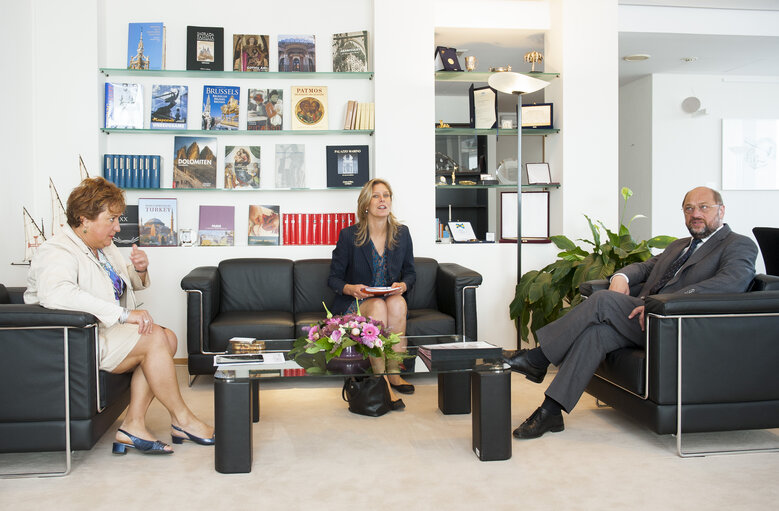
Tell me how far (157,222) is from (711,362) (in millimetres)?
4073

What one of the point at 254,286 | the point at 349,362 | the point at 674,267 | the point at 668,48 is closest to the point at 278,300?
the point at 254,286

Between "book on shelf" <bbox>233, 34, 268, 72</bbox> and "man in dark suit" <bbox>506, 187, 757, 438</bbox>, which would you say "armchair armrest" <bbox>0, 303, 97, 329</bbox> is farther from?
"book on shelf" <bbox>233, 34, 268, 72</bbox>

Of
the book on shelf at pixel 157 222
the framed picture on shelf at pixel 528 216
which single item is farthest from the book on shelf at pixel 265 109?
the framed picture on shelf at pixel 528 216

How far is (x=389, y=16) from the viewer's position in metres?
5.33

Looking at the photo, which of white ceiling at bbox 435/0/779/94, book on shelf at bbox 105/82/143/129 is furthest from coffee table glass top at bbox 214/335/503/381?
white ceiling at bbox 435/0/779/94

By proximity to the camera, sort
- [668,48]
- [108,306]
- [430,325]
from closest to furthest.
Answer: [108,306] → [430,325] → [668,48]

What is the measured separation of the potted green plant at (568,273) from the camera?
4.65m

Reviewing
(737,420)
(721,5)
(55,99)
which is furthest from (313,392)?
(721,5)

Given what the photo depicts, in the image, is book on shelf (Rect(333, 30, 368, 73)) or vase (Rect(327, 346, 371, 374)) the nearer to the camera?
vase (Rect(327, 346, 371, 374))

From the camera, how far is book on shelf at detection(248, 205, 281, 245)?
553 cm

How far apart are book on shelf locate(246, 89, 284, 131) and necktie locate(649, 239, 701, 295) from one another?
319cm

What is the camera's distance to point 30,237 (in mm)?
4676

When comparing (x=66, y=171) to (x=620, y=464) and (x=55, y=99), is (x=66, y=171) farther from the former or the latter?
(x=620, y=464)

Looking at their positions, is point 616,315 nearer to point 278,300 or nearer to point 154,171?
point 278,300
